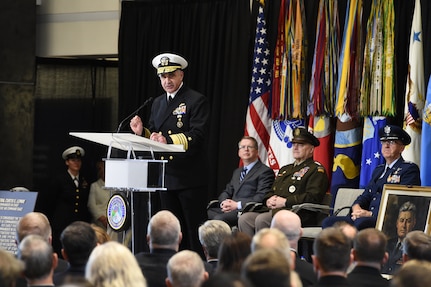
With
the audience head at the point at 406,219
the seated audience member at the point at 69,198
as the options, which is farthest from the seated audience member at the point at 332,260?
the seated audience member at the point at 69,198

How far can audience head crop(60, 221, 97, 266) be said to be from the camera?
427 cm

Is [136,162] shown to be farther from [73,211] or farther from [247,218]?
[73,211]

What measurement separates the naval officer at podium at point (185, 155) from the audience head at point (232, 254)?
2.91 meters

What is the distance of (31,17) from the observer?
1031cm

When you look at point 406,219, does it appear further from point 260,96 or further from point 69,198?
point 69,198

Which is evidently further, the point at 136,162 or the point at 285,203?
the point at 285,203

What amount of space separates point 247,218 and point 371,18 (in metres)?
2.24

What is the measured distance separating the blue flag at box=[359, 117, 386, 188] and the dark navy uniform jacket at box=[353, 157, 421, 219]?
0.84 metres

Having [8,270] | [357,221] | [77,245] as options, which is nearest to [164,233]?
[77,245]

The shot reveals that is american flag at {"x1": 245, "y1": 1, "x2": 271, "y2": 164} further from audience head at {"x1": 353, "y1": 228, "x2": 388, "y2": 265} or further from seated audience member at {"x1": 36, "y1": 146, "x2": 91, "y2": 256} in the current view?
audience head at {"x1": 353, "y1": 228, "x2": 388, "y2": 265}

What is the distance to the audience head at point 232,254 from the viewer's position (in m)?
4.00

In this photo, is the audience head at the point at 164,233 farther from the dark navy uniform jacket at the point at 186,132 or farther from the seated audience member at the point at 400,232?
the seated audience member at the point at 400,232

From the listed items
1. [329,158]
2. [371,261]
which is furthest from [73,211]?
[371,261]

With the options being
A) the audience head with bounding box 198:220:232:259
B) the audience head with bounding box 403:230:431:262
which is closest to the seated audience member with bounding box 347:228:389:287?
the audience head with bounding box 403:230:431:262
